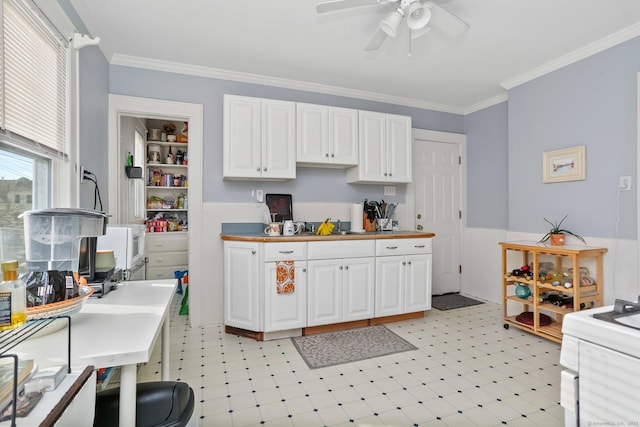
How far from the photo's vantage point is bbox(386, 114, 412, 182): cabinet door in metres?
3.54

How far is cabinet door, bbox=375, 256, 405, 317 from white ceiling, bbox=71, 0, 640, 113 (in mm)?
→ 1901

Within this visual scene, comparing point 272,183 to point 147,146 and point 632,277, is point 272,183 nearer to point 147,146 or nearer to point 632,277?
point 147,146

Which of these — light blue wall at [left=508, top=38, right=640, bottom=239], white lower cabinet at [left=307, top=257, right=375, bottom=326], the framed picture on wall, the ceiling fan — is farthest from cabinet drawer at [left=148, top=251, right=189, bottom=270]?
the framed picture on wall

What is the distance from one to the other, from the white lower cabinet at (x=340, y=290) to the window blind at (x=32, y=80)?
2038 millimetres

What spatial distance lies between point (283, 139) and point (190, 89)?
3.37ft

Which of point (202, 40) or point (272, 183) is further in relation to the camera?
point (272, 183)

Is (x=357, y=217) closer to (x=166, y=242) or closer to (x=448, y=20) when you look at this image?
(x=448, y=20)

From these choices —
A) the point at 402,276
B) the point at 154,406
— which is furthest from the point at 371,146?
the point at 154,406

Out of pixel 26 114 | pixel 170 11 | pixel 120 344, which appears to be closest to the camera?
pixel 120 344

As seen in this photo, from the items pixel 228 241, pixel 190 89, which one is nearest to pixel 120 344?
pixel 228 241

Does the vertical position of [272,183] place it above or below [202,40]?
below

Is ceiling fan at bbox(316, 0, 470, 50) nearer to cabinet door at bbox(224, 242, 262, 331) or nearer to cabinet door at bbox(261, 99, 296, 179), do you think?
cabinet door at bbox(261, 99, 296, 179)

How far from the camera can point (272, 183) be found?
340cm

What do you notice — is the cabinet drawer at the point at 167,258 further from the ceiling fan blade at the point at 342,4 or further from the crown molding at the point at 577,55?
the crown molding at the point at 577,55
